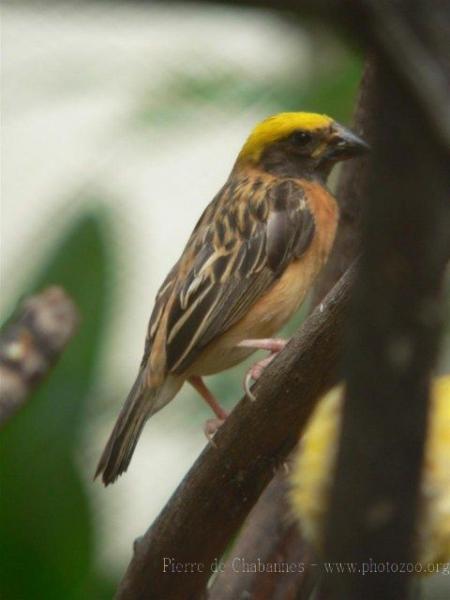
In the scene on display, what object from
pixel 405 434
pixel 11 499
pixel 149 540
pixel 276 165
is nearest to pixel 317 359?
pixel 149 540

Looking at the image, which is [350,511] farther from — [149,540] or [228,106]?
[228,106]

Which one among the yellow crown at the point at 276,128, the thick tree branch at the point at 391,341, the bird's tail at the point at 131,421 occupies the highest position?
the thick tree branch at the point at 391,341

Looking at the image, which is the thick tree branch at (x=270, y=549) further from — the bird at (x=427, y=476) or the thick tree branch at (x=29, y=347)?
the thick tree branch at (x=29, y=347)

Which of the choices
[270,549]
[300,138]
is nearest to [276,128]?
[300,138]

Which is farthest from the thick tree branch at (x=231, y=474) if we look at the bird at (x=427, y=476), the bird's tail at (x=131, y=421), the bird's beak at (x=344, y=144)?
the bird's beak at (x=344, y=144)

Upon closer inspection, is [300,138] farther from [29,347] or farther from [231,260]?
[29,347]
